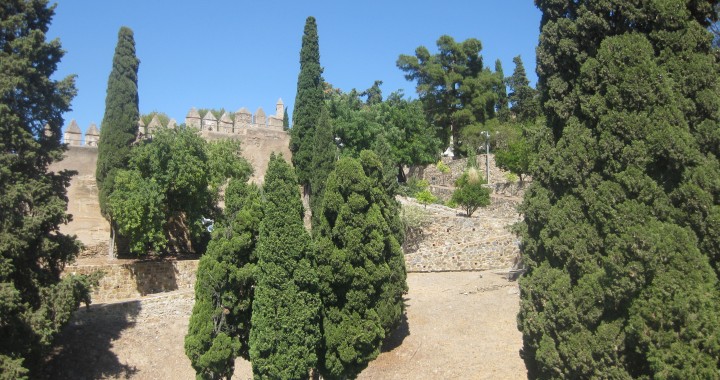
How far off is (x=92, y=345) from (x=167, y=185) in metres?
7.01

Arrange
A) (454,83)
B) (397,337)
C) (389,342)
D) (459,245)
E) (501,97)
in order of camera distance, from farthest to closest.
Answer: (501,97)
(454,83)
(459,245)
(397,337)
(389,342)

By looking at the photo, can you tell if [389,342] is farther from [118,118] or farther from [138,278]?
[118,118]

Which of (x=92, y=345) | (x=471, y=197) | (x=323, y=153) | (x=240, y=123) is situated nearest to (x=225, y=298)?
(x=92, y=345)

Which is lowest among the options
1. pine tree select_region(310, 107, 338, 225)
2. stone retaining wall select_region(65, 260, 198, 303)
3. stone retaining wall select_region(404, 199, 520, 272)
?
stone retaining wall select_region(65, 260, 198, 303)

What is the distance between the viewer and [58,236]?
1566 cm

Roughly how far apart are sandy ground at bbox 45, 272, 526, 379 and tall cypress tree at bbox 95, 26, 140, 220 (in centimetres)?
778

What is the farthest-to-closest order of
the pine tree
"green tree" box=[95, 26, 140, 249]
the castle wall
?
the castle wall → "green tree" box=[95, 26, 140, 249] → the pine tree

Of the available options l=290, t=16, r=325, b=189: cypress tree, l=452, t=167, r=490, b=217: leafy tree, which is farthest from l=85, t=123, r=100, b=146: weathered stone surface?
l=452, t=167, r=490, b=217: leafy tree

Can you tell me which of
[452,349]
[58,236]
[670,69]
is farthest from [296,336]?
[670,69]

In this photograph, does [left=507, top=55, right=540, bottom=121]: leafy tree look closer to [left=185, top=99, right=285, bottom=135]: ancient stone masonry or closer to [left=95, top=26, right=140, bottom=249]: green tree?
[left=185, top=99, right=285, bottom=135]: ancient stone masonry

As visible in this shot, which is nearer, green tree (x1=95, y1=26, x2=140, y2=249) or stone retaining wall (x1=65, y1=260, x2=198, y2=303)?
stone retaining wall (x1=65, y1=260, x2=198, y2=303)

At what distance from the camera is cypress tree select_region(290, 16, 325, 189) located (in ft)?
102

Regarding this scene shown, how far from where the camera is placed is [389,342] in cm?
1727

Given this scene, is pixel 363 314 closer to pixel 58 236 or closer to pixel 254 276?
pixel 254 276
